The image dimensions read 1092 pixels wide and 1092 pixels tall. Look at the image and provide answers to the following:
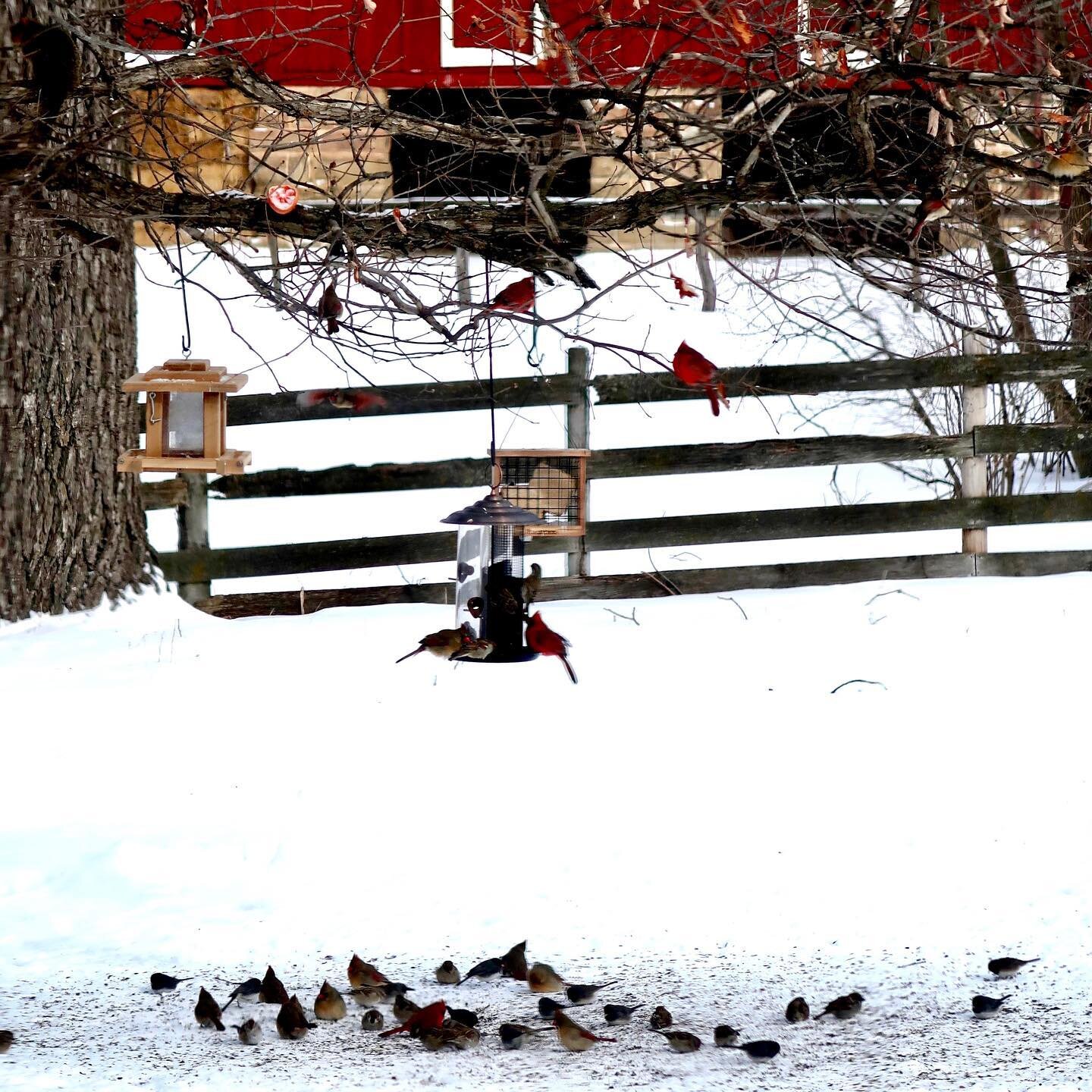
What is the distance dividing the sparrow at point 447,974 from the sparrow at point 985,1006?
148cm

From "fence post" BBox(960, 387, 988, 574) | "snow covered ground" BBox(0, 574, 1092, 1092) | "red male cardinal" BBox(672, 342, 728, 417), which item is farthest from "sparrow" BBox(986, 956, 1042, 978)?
"fence post" BBox(960, 387, 988, 574)

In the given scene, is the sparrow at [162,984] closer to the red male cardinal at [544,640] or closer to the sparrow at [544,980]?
the sparrow at [544,980]

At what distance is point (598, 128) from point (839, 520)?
440 cm

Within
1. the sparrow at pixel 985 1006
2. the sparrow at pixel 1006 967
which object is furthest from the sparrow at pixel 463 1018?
the sparrow at pixel 1006 967

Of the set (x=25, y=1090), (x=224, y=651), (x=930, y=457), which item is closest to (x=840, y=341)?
(x=930, y=457)

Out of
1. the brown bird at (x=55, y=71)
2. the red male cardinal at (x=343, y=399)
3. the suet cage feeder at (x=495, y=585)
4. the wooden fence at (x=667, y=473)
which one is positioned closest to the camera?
the brown bird at (x=55, y=71)

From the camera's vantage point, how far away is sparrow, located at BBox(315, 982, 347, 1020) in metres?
3.83

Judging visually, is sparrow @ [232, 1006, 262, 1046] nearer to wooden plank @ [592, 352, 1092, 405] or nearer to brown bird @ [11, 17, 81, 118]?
brown bird @ [11, 17, 81, 118]

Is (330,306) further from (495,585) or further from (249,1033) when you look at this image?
(249,1033)

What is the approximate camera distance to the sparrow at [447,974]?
412 cm

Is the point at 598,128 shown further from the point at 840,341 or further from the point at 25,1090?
the point at 840,341

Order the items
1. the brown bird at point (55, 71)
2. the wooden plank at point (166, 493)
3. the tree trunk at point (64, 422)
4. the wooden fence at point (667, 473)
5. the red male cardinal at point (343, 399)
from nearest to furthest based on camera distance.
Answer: the brown bird at point (55, 71) → the red male cardinal at point (343, 399) → the tree trunk at point (64, 422) → the wooden plank at point (166, 493) → the wooden fence at point (667, 473)

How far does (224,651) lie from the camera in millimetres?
6453

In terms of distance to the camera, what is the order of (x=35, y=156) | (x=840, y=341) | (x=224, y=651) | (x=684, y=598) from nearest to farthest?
(x=35, y=156) < (x=224, y=651) < (x=684, y=598) < (x=840, y=341)
